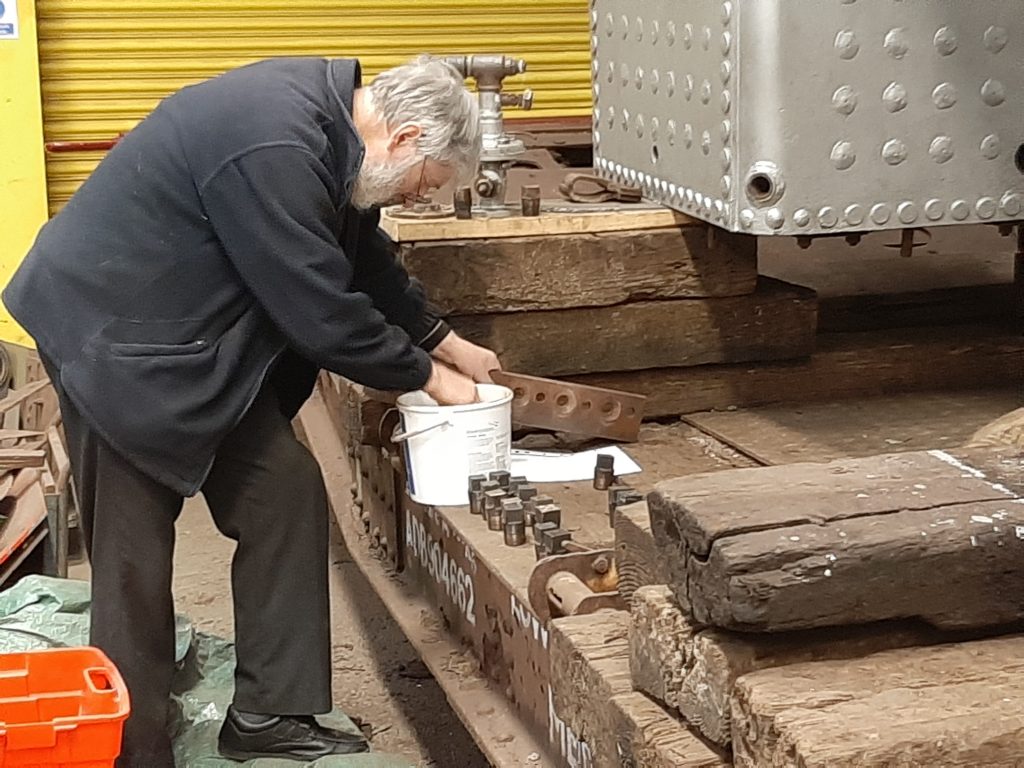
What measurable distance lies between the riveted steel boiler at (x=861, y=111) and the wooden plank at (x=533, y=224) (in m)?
0.43

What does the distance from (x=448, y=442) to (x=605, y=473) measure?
36 centimetres

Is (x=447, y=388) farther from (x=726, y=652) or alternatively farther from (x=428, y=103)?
(x=726, y=652)

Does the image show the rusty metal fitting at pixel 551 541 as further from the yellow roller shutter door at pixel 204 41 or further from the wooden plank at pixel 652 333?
the yellow roller shutter door at pixel 204 41

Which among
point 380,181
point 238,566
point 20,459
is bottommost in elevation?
point 20,459

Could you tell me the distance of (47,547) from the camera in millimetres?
4246

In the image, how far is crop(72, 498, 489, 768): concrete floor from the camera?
11.4 feet

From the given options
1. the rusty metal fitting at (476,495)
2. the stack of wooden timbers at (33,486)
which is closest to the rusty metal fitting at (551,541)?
the rusty metal fitting at (476,495)

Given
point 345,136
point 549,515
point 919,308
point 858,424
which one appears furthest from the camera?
point 919,308

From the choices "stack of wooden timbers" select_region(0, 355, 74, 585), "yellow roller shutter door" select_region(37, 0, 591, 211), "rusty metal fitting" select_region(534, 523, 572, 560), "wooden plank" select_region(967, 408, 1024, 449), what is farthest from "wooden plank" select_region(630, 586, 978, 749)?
"yellow roller shutter door" select_region(37, 0, 591, 211)

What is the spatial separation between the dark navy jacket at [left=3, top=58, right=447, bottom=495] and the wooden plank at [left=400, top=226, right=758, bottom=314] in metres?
0.51

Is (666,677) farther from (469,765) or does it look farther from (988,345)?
(988,345)

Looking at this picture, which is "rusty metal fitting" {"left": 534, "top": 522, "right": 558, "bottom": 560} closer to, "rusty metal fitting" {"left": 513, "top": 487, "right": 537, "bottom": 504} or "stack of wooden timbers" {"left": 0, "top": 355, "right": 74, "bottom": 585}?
"rusty metal fitting" {"left": 513, "top": 487, "right": 537, "bottom": 504}

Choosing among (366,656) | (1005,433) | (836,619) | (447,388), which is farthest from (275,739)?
(836,619)

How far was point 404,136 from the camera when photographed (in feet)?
9.05
